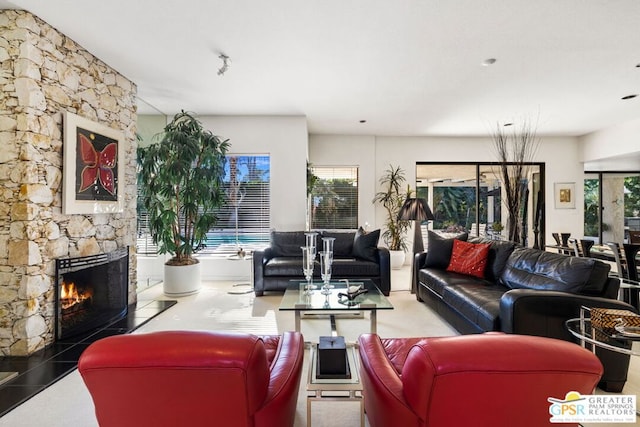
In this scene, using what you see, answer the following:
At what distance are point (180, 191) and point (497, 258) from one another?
4214mm

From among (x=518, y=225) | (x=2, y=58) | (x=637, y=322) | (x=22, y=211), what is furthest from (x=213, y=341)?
(x=518, y=225)

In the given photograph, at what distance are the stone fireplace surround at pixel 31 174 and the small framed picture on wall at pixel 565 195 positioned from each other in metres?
8.68

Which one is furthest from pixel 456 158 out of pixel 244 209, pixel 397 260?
pixel 244 209

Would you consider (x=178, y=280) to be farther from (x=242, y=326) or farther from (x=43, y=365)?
(x=43, y=365)

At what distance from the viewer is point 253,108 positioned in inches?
201

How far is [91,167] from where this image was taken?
3270 mm

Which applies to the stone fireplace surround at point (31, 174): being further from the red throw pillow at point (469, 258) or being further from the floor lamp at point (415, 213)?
the red throw pillow at point (469, 258)

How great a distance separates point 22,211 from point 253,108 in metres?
3.31

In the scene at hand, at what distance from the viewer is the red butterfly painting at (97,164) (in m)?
3.16

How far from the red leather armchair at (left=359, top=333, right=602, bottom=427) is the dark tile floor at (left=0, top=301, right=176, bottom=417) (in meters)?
2.56

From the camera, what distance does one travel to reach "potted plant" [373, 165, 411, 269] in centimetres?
661

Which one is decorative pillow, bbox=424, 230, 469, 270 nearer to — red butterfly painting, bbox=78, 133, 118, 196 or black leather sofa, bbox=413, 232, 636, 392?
black leather sofa, bbox=413, 232, 636, 392

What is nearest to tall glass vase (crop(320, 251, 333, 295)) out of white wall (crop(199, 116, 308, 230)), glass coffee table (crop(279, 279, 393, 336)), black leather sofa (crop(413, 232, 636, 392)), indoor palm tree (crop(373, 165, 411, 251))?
glass coffee table (crop(279, 279, 393, 336))

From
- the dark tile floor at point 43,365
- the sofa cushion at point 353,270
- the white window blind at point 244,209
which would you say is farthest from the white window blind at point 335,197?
the dark tile floor at point 43,365
